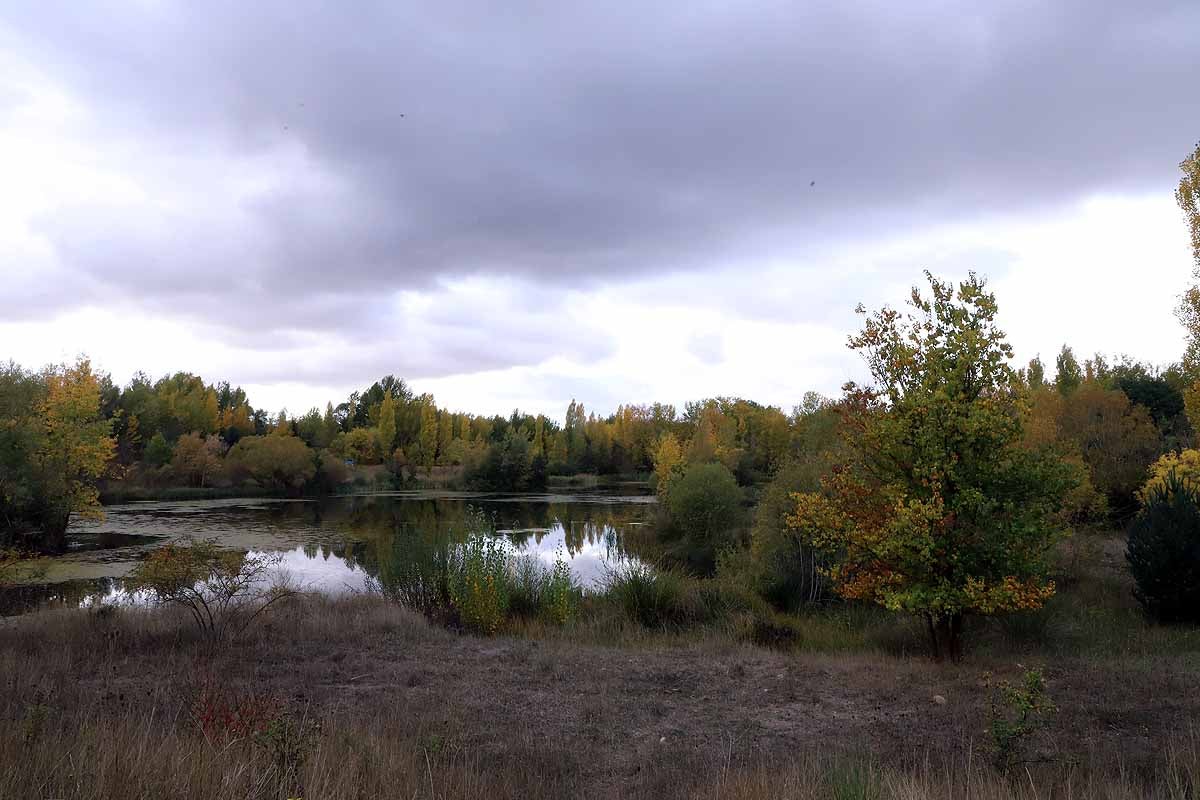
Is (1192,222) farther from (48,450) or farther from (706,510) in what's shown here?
(48,450)

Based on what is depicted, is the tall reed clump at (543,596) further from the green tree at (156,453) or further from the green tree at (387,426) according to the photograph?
the green tree at (387,426)

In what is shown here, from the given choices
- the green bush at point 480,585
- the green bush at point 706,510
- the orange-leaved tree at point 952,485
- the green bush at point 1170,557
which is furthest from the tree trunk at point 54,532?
the green bush at point 1170,557

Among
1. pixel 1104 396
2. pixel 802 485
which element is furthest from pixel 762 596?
pixel 1104 396

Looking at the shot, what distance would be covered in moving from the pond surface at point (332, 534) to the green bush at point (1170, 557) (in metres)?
11.3

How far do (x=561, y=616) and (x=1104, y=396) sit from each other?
3294 cm

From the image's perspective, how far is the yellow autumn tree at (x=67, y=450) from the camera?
2644cm

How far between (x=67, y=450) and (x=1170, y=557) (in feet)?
A: 115

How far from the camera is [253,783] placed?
3697 millimetres

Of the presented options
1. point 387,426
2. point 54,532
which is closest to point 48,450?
point 54,532

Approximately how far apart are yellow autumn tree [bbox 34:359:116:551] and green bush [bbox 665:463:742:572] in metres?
22.4

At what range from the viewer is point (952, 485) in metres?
9.88

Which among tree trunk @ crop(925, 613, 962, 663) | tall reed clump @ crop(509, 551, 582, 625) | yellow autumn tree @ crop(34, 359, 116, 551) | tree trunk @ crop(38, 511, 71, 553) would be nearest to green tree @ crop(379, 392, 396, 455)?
yellow autumn tree @ crop(34, 359, 116, 551)

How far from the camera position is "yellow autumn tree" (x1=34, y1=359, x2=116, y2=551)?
26438 millimetres

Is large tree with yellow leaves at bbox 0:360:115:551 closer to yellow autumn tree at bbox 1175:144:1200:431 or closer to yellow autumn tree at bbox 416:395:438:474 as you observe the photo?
yellow autumn tree at bbox 1175:144:1200:431
